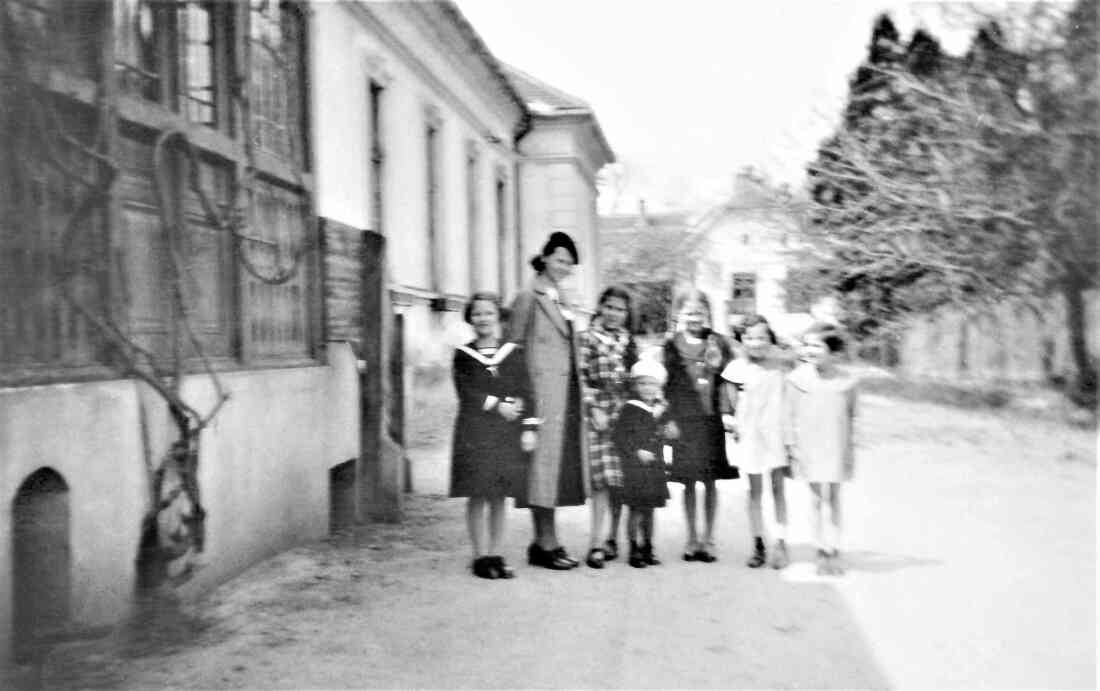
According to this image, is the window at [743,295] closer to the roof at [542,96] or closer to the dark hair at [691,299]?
the dark hair at [691,299]

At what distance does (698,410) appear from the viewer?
4543mm

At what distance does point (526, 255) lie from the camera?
13.2 feet

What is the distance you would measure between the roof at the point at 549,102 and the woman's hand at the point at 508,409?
3.68 feet

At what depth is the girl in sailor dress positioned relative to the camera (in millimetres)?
4156

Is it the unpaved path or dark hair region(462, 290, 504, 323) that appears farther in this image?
dark hair region(462, 290, 504, 323)

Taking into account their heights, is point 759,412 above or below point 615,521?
above

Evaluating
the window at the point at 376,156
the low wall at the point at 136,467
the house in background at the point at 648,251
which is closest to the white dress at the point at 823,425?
the house in background at the point at 648,251

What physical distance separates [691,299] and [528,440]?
2.86ft

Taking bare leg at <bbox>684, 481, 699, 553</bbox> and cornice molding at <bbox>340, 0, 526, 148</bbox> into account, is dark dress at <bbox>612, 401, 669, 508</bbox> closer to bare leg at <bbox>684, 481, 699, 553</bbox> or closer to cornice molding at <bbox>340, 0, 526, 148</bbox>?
bare leg at <bbox>684, 481, 699, 553</bbox>

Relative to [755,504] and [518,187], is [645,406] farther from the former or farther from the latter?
[518,187]

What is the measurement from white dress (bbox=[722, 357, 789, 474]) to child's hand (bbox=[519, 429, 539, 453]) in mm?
868

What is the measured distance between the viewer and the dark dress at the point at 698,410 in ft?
14.6

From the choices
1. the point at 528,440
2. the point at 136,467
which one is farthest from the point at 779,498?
the point at 136,467

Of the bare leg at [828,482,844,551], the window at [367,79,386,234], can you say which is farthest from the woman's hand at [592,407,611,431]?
the window at [367,79,386,234]
